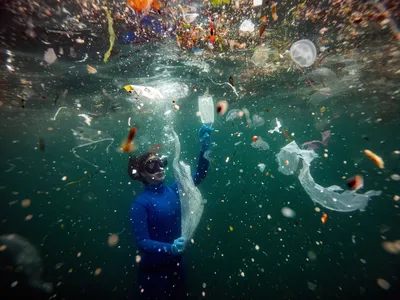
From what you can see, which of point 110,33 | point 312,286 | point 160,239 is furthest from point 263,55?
point 312,286

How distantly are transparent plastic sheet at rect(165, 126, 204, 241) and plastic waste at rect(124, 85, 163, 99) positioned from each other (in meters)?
10.0

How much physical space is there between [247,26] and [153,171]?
592 centimetres

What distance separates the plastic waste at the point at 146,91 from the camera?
1402cm

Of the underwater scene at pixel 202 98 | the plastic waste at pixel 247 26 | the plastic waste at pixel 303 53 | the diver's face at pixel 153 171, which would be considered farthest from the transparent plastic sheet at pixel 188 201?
the plastic waste at pixel 303 53

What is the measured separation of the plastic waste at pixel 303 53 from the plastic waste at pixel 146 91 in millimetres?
9599

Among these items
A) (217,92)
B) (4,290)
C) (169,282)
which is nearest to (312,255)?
(169,282)

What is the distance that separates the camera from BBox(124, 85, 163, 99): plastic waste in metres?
14.0

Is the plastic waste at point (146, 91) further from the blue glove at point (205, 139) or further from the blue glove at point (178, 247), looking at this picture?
the blue glove at point (178, 247)

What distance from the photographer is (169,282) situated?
17.6 ft

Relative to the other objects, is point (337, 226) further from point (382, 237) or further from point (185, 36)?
point (185, 36)

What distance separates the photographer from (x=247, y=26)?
6.61 metres

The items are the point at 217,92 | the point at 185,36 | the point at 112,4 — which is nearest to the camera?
the point at 112,4

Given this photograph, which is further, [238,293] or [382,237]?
[382,237]

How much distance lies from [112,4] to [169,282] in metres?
7.81
